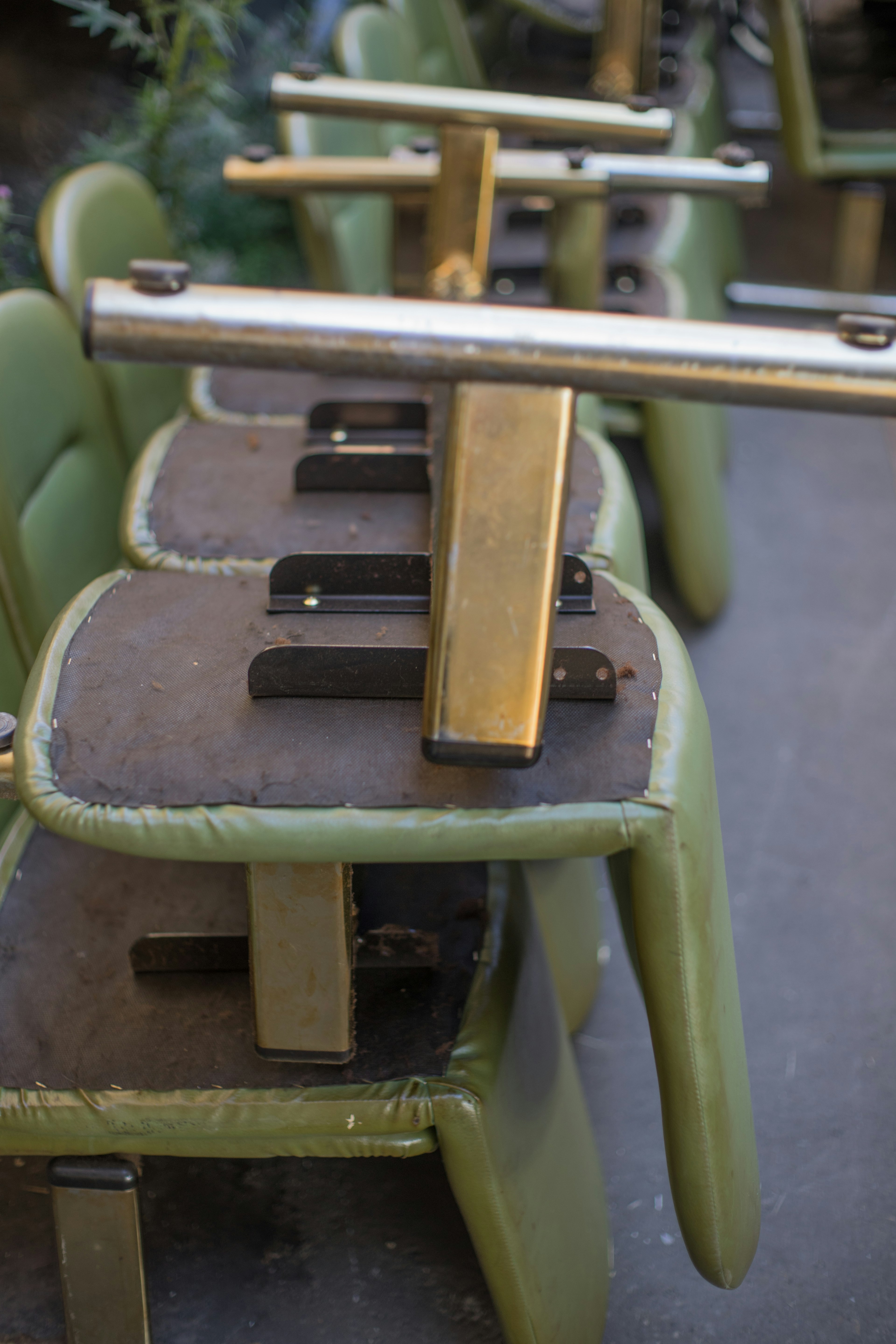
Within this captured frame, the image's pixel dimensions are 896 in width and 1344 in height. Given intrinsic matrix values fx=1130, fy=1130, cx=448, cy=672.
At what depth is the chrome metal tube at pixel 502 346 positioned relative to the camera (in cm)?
66

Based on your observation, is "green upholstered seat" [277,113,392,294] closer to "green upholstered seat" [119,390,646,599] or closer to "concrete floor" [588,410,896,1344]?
"green upholstered seat" [119,390,646,599]

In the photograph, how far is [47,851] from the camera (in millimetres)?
1137

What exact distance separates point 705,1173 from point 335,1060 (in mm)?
294

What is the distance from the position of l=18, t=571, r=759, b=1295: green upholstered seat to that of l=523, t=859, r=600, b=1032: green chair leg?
37cm

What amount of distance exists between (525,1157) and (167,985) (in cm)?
34

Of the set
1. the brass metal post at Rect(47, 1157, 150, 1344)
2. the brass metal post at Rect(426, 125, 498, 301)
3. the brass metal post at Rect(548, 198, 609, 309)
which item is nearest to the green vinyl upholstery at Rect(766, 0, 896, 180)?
the brass metal post at Rect(548, 198, 609, 309)

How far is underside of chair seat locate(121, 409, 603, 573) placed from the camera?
1.17 meters

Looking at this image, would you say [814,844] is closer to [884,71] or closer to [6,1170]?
[6,1170]

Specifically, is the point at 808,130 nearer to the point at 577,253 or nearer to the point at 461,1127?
the point at 577,253

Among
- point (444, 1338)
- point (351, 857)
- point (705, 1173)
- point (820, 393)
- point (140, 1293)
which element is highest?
point (820, 393)

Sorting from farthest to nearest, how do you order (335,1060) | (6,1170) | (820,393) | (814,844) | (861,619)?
(861,619) < (814,844) < (6,1170) < (335,1060) < (820,393)

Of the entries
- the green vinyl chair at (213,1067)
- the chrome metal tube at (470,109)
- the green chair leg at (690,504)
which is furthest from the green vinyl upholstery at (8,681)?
the green chair leg at (690,504)

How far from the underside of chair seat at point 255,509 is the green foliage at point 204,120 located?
44.8 inches

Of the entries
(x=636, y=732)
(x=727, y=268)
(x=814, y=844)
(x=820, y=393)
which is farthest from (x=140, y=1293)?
(x=727, y=268)
